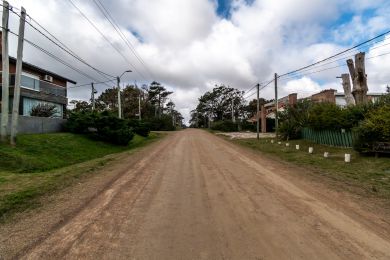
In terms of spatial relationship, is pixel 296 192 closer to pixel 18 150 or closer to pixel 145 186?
pixel 145 186

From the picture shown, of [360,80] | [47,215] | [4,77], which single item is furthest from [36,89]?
[360,80]

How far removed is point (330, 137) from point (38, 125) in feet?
63.4

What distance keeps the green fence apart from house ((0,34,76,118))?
22.7m

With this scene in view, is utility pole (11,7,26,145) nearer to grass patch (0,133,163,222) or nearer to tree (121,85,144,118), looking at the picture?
grass patch (0,133,163,222)

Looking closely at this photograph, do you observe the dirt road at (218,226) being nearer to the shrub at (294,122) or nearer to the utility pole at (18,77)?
the utility pole at (18,77)

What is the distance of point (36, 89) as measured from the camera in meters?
28.0

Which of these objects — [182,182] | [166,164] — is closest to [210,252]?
[182,182]

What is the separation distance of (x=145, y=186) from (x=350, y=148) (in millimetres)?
14384

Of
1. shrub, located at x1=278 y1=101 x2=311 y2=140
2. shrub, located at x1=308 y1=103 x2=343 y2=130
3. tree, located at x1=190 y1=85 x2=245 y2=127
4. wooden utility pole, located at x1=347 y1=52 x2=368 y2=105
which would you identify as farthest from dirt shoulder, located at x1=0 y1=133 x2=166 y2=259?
tree, located at x1=190 y1=85 x2=245 y2=127

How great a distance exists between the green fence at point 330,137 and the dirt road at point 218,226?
1207 centimetres

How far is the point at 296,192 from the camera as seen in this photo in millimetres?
8062

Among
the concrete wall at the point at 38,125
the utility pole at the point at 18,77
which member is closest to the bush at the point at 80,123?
the concrete wall at the point at 38,125

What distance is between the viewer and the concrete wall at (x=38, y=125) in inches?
727

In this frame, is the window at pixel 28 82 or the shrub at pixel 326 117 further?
the window at pixel 28 82
